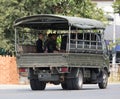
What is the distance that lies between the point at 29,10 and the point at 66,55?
57.1ft

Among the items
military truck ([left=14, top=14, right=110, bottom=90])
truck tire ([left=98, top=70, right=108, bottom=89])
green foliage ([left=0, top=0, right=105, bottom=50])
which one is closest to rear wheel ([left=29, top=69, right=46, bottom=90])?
military truck ([left=14, top=14, right=110, bottom=90])

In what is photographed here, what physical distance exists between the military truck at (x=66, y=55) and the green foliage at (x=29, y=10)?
12315 millimetres

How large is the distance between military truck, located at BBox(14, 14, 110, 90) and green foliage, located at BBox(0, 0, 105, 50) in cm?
1232

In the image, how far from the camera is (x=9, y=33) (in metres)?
43.8

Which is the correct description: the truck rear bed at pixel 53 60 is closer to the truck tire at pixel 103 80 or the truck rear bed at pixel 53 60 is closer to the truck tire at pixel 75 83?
the truck tire at pixel 75 83

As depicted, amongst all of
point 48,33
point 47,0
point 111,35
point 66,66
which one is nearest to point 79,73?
point 66,66

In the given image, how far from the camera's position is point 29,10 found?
43375 millimetres

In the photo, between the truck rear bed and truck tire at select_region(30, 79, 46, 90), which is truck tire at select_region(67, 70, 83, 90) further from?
truck tire at select_region(30, 79, 46, 90)

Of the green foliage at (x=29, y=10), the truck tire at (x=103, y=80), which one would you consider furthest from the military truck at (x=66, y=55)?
the green foliage at (x=29, y=10)

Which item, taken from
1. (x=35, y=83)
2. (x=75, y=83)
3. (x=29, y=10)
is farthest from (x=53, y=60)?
(x=29, y=10)

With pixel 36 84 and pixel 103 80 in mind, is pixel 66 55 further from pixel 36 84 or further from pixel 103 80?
pixel 103 80

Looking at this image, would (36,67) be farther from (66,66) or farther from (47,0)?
(47,0)

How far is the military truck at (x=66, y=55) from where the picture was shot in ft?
86.6

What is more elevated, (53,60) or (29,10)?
(29,10)
